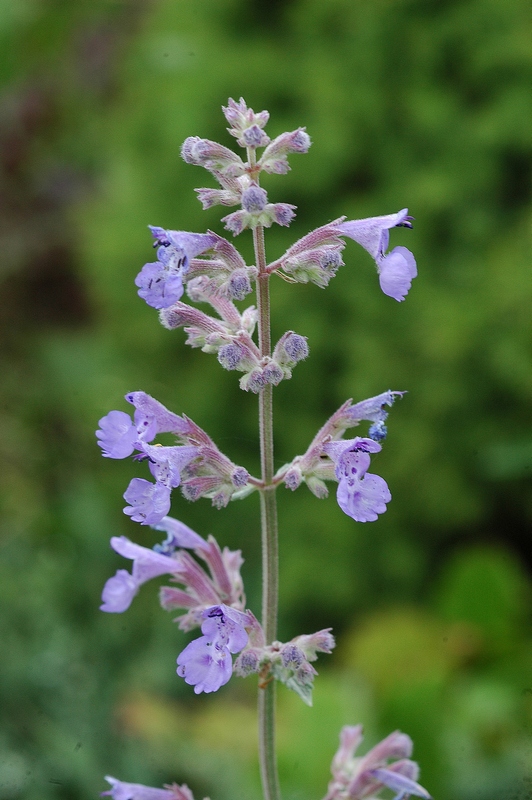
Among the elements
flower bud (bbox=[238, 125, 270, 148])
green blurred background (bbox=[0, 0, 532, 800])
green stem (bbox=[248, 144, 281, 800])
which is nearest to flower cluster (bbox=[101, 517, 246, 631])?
green stem (bbox=[248, 144, 281, 800])

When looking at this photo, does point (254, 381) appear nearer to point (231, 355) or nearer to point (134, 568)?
point (231, 355)

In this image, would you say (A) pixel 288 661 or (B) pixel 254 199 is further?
(A) pixel 288 661

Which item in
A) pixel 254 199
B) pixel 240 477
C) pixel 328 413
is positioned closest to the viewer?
pixel 254 199

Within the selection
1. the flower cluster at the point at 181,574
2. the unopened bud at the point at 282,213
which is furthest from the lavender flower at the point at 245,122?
the flower cluster at the point at 181,574

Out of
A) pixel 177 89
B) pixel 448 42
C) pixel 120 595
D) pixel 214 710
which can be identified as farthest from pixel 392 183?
pixel 120 595

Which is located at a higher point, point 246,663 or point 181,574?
point 181,574

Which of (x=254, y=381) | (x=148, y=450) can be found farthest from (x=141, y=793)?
(x=254, y=381)
